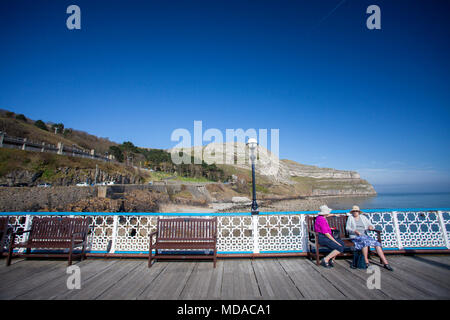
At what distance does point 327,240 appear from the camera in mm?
3904

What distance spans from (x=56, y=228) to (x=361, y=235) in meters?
6.50

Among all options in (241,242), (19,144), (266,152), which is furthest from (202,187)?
(266,152)

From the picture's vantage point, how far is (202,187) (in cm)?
5612

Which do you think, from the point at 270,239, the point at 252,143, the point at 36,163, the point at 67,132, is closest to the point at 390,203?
the point at 252,143

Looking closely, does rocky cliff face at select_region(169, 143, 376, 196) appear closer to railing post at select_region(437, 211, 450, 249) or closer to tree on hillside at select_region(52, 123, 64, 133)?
tree on hillside at select_region(52, 123, 64, 133)

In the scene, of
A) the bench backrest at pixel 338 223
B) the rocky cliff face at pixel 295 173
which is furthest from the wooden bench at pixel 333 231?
the rocky cliff face at pixel 295 173

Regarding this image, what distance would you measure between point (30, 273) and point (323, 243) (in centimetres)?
575

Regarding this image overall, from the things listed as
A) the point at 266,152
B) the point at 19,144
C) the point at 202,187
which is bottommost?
the point at 202,187

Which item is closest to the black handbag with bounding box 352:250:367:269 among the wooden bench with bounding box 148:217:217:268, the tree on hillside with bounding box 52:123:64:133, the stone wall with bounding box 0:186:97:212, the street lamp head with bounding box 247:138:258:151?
the wooden bench with bounding box 148:217:217:268

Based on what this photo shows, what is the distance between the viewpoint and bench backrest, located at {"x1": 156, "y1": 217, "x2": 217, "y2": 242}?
4.08 m

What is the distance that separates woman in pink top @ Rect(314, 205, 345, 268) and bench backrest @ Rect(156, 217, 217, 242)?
217cm

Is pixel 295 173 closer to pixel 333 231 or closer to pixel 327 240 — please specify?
pixel 333 231
